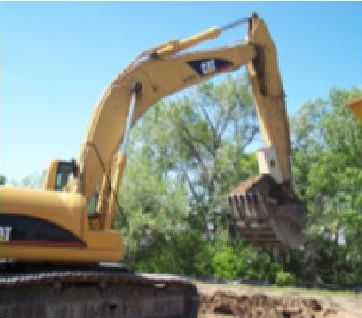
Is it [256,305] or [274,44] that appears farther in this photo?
[256,305]

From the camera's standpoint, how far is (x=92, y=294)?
6.93 meters

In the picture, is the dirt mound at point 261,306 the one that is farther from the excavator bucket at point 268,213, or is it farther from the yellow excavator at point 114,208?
the yellow excavator at point 114,208

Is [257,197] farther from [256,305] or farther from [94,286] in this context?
[256,305]

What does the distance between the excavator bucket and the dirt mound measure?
7.99ft

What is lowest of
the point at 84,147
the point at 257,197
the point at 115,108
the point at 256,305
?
the point at 256,305

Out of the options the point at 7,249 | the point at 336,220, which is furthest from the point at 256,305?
the point at 336,220

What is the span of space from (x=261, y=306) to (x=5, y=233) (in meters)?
6.82

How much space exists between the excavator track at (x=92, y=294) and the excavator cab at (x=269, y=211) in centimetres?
167

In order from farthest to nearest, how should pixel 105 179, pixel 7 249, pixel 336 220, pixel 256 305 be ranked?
pixel 336 220
pixel 256 305
pixel 105 179
pixel 7 249

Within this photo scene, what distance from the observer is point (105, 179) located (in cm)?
744

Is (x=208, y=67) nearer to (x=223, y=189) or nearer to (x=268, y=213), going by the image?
(x=268, y=213)

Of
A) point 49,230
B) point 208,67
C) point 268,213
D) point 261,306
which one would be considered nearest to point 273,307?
point 261,306

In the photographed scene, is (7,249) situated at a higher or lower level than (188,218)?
lower

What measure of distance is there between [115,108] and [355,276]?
2034 cm
